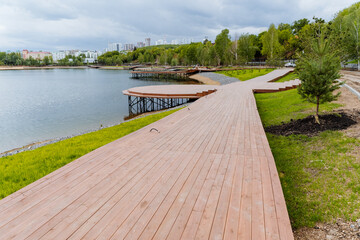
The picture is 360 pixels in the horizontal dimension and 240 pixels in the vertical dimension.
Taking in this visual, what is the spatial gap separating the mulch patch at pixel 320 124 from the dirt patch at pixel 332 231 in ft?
12.3

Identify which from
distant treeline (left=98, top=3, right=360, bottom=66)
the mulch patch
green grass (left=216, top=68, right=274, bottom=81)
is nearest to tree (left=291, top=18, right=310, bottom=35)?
distant treeline (left=98, top=3, right=360, bottom=66)

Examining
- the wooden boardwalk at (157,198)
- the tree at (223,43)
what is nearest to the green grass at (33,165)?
the wooden boardwalk at (157,198)

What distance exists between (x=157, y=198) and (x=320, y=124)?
6398mm

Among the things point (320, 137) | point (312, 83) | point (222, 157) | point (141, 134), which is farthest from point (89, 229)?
point (312, 83)

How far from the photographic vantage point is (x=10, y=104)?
23.6 metres

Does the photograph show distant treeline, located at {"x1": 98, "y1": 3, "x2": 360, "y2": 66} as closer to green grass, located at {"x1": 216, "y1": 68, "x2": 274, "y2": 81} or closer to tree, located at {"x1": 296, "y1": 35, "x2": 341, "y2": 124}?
green grass, located at {"x1": 216, "y1": 68, "x2": 274, "y2": 81}

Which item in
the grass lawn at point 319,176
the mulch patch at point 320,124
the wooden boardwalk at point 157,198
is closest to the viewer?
the wooden boardwalk at point 157,198

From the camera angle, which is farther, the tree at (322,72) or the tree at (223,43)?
the tree at (223,43)

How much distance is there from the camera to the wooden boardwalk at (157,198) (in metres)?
2.21

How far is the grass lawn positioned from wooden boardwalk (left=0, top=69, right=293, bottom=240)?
85 centimetres

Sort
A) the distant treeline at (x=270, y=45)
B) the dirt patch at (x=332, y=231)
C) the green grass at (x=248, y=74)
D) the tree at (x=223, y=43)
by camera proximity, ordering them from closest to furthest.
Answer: the dirt patch at (x=332, y=231) < the distant treeline at (x=270, y=45) < the green grass at (x=248, y=74) < the tree at (x=223, y=43)

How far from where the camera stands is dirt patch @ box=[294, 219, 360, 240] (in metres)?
3.00

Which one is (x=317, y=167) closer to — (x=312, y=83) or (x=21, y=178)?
(x=312, y=83)

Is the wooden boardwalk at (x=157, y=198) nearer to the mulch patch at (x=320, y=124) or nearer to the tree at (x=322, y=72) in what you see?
the mulch patch at (x=320, y=124)
